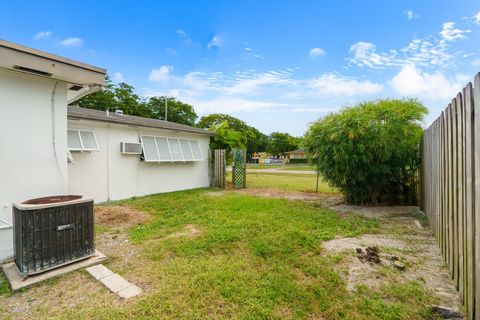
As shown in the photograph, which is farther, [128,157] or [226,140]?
[226,140]

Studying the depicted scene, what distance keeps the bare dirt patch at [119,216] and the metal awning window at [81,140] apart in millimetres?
1724

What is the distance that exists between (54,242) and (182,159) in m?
6.46

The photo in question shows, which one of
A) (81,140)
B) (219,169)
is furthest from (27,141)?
(219,169)

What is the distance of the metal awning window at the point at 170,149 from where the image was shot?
8047 millimetres

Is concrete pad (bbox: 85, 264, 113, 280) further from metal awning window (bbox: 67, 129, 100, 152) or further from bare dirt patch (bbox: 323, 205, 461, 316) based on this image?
metal awning window (bbox: 67, 129, 100, 152)

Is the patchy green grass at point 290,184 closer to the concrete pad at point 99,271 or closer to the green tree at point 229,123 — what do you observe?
the concrete pad at point 99,271

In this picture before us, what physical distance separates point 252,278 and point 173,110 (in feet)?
112

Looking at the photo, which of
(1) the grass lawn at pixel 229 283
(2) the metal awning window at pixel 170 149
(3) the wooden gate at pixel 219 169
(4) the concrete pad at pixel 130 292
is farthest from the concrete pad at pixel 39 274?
(3) the wooden gate at pixel 219 169

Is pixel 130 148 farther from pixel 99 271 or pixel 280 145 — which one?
pixel 280 145

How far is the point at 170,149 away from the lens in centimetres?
874

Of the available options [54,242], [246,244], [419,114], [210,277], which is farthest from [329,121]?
[54,242]

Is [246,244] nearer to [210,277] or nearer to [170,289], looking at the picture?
[210,277]

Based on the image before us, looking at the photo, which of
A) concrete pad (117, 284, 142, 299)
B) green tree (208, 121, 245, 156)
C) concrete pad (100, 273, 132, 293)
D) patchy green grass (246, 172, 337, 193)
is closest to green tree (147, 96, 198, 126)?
A: patchy green grass (246, 172, 337, 193)

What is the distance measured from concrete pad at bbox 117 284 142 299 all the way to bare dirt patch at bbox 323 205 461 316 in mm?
2157
